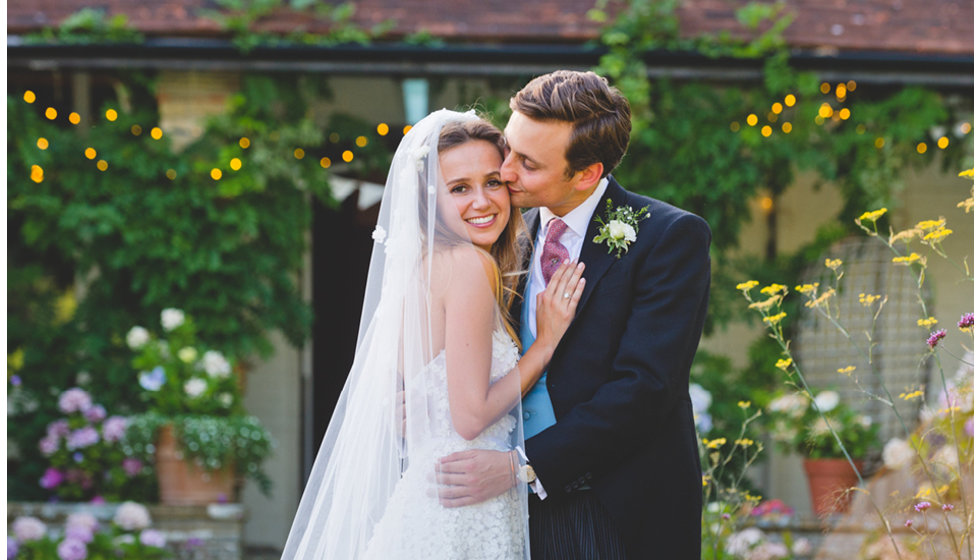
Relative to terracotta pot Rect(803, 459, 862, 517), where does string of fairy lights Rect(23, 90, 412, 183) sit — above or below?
above

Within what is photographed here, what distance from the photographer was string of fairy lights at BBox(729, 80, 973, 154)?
6.42 m

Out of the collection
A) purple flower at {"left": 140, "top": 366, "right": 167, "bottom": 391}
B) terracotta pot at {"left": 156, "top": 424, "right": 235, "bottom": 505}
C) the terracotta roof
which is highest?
the terracotta roof

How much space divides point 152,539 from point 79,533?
0.36 metres

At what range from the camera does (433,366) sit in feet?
8.41

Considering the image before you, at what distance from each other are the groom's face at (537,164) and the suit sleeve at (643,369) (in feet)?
0.85

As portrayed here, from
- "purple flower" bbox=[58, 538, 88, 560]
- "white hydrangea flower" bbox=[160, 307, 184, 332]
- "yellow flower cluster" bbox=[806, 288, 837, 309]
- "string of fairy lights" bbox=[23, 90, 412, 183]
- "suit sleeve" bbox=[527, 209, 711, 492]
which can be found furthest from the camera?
"string of fairy lights" bbox=[23, 90, 412, 183]

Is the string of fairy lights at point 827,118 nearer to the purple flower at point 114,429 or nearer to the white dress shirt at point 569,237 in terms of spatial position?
the white dress shirt at point 569,237

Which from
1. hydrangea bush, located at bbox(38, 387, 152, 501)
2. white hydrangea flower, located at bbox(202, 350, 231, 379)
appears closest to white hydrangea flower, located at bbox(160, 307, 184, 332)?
white hydrangea flower, located at bbox(202, 350, 231, 379)

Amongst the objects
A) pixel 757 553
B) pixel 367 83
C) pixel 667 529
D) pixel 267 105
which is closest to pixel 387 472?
pixel 667 529

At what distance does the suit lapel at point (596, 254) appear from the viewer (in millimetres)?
2541

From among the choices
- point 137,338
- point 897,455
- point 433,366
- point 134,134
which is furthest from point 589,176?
point 134,134

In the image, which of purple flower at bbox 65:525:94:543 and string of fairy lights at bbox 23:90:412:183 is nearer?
purple flower at bbox 65:525:94:543

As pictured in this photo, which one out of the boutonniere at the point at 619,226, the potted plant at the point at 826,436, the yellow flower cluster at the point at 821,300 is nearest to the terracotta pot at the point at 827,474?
the potted plant at the point at 826,436

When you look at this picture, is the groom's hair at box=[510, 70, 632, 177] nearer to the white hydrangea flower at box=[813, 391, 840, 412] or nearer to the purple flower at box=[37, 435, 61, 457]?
the white hydrangea flower at box=[813, 391, 840, 412]
